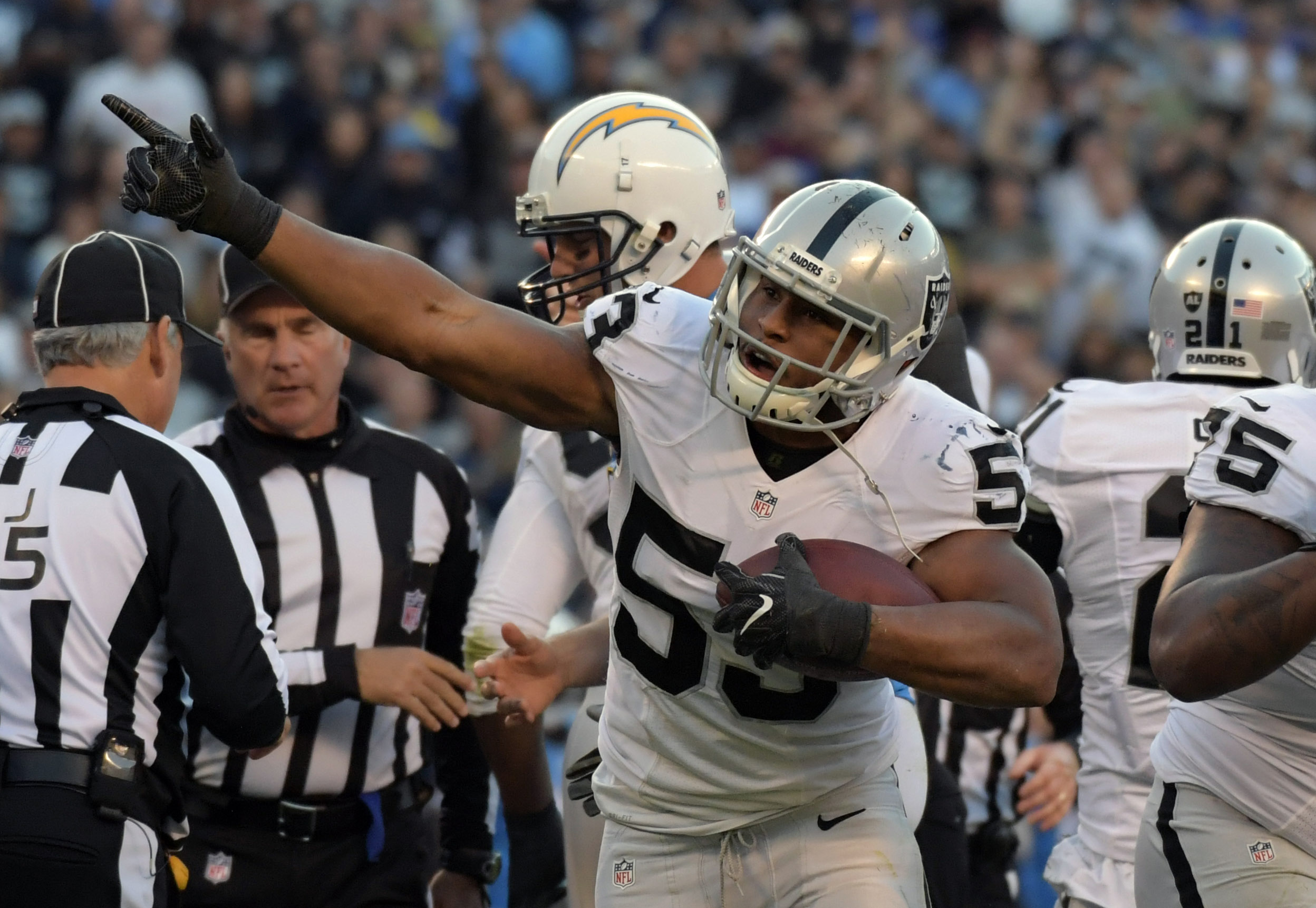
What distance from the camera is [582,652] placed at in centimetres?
356

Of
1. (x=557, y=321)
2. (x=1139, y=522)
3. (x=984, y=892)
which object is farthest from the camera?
(x=984, y=892)

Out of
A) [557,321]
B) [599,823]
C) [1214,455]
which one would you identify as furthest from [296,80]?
[1214,455]

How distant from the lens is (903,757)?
3383 millimetres

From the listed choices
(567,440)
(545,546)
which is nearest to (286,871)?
(545,546)

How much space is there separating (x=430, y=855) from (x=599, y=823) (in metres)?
0.66

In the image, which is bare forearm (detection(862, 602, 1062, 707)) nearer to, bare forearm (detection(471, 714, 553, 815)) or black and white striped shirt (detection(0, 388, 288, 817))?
black and white striped shirt (detection(0, 388, 288, 817))

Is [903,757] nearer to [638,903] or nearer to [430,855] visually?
[638,903]

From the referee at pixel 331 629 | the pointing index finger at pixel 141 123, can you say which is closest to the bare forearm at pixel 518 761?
the referee at pixel 331 629

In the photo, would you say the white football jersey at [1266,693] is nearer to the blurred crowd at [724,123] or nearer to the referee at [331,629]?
the referee at [331,629]

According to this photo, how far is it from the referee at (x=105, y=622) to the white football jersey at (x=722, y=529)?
773 mm

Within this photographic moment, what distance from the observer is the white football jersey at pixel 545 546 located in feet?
13.0

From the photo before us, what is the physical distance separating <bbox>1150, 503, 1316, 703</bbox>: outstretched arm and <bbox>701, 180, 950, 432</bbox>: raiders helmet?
0.58 m

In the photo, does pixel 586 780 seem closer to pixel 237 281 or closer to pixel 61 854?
pixel 61 854

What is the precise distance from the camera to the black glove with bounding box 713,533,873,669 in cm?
248
